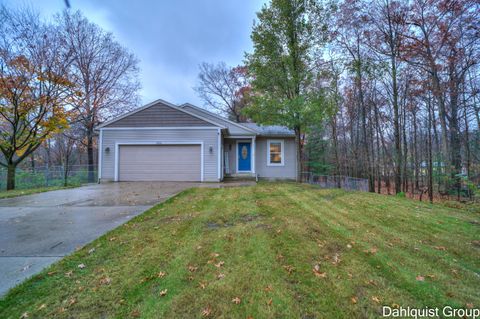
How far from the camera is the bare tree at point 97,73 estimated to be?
51.8ft

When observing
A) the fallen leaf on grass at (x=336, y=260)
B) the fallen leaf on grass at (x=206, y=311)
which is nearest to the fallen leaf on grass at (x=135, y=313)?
the fallen leaf on grass at (x=206, y=311)

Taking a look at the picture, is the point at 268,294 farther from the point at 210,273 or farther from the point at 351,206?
the point at 351,206

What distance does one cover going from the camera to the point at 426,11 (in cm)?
977

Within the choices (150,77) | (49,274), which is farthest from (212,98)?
(49,274)

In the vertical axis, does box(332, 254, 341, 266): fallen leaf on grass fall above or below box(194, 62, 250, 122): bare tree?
below

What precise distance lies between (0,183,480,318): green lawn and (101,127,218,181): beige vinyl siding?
6450 mm

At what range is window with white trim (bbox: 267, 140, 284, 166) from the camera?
Result: 12.7 m

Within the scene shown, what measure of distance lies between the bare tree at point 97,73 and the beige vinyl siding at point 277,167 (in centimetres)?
1247

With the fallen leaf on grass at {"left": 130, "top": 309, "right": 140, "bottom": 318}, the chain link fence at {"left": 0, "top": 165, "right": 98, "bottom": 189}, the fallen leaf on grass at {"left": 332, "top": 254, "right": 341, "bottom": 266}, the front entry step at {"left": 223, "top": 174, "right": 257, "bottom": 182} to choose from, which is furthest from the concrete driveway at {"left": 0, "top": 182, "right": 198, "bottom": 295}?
the chain link fence at {"left": 0, "top": 165, "right": 98, "bottom": 189}

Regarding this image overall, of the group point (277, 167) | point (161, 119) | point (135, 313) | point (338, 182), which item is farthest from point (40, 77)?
point (338, 182)

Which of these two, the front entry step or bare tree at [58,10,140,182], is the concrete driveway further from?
bare tree at [58,10,140,182]

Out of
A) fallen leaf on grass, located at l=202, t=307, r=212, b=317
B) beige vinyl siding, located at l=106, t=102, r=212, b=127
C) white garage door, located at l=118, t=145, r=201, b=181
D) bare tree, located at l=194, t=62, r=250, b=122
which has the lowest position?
fallen leaf on grass, located at l=202, t=307, r=212, b=317

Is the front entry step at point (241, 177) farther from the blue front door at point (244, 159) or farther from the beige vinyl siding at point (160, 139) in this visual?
the beige vinyl siding at point (160, 139)

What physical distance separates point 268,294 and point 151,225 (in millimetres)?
2720
